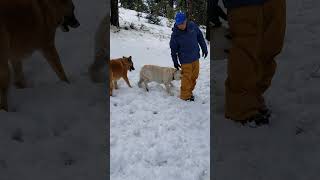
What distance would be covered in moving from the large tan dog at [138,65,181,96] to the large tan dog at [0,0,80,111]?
9.40 ft

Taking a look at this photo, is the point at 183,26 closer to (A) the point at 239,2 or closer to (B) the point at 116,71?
(B) the point at 116,71

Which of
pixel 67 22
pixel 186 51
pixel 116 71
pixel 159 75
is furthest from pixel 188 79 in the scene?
pixel 67 22

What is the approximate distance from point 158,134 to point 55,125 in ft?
3.63

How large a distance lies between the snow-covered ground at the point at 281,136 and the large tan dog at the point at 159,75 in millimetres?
1383

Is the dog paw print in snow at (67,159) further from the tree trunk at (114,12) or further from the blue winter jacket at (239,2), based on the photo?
the tree trunk at (114,12)

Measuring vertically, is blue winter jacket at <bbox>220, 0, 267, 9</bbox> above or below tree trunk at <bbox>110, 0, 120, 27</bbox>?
above

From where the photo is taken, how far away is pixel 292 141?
11.9 feet

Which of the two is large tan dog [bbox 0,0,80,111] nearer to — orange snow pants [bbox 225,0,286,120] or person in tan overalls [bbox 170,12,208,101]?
orange snow pants [bbox 225,0,286,120]

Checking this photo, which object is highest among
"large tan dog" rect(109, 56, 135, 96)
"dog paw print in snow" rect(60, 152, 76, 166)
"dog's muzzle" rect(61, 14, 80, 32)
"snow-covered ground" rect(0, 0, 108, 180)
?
"dog's muzzle" rect(61, 14, 80, 32)

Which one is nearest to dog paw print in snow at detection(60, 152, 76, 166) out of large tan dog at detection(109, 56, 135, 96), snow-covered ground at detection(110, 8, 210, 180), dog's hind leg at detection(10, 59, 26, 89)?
snow-covered ground at detection(110, 8, 210, 180)

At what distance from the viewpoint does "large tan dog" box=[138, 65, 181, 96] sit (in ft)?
21.6

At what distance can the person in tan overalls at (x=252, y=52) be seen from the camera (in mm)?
3559

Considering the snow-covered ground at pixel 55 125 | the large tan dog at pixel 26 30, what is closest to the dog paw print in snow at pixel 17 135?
the snow-covered ground at pixel 55 125

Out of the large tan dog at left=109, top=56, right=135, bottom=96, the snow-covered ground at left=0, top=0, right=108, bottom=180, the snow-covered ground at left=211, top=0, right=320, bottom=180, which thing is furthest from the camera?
the large tan dog at left=109, top=56, right=135, bottom=96
